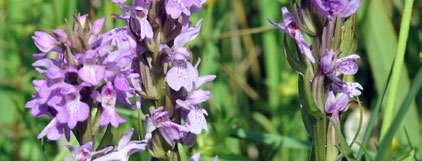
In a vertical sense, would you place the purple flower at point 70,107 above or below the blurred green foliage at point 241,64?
above

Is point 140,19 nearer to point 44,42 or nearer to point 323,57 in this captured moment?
point 44,42

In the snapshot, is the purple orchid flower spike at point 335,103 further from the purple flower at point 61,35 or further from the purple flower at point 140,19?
the purple flower at point 61,35

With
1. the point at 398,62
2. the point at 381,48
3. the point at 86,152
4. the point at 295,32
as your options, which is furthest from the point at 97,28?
the point at 381,48

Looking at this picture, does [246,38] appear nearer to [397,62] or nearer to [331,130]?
[397,62]

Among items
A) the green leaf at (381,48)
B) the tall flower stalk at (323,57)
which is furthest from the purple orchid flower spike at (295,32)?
the green leaf at (381,48)

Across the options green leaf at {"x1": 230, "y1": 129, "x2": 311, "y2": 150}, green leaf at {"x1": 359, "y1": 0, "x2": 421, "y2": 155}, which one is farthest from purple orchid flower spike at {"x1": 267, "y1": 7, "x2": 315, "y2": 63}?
green leaf at {"x1": 359, "y1": 0, "x2": 421, "y2": 155}

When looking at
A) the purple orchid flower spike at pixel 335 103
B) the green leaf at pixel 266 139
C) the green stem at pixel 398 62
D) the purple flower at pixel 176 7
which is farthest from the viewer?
the green leaf at pixel 266 139

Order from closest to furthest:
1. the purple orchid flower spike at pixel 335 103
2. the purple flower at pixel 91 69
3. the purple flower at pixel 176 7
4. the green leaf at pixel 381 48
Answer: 1. the purple flower at pixel 91 69
2. the purple flower at pixel 176 7
3. the purple orchid flower spike at pixel 335 103
4. the green leaf at pixel 381 48
